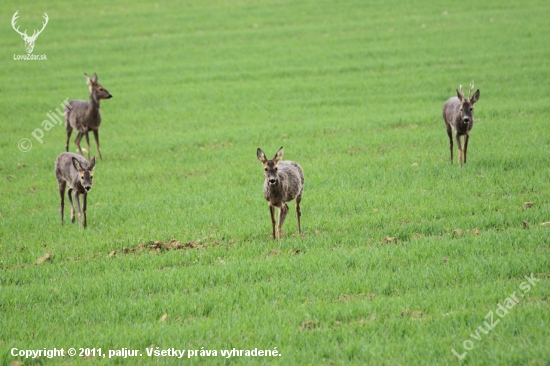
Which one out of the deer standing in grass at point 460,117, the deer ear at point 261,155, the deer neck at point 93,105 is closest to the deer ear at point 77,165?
the deer ear at point 261,155

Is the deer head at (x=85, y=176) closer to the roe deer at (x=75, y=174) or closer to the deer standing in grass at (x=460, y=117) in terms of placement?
the roe deer at (x=75, y=174)

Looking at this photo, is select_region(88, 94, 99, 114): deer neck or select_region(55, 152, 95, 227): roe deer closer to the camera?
select_region(55, 152, 95, 227): roe deer

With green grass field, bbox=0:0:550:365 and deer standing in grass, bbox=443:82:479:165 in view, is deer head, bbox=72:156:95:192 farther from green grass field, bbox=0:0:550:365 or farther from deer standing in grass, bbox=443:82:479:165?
→ deer standing in grass, bbox=443:82:479:165

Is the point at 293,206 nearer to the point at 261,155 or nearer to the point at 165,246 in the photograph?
the point at 261,155

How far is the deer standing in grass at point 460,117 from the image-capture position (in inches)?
635

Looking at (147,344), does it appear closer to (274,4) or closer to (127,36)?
(127,36)

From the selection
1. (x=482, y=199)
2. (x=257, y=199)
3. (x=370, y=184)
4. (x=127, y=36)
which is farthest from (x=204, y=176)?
(x=127, y=36)

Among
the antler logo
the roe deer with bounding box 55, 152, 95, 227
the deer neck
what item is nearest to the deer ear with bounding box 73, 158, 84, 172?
the roe deer with bounding box 55, 152, 95, 227

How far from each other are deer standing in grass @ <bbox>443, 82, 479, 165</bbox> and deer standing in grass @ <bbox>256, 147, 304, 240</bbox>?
4.90 metres

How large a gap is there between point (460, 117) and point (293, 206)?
4.64 meters

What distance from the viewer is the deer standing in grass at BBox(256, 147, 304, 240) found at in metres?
12.0

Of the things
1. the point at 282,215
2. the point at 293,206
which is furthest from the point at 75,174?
the point at 282,215

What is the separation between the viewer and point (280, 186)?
41.1 ft

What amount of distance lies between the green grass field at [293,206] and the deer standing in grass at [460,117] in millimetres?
565
